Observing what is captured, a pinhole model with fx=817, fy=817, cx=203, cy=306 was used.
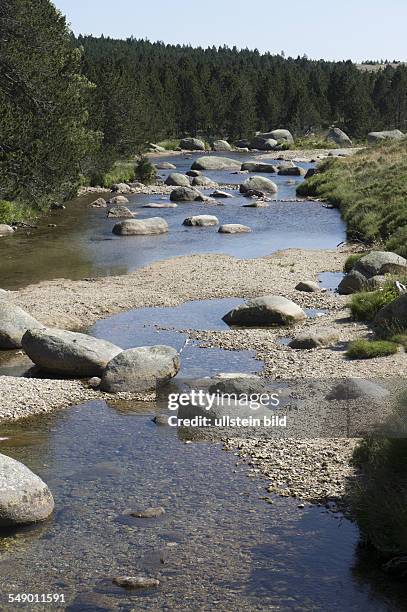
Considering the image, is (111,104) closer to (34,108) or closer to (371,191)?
(371,191)

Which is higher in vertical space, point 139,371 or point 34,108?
point 34,108

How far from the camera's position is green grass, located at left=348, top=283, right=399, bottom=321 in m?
24.4

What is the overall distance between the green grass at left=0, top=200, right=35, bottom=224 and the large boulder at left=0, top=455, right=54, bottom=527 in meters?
31.2

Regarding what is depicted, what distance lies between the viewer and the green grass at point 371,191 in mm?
37531

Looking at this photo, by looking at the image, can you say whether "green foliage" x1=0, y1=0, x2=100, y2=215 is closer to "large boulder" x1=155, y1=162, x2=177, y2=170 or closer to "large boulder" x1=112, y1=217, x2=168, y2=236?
"large boulder" x1=112, y1=217, x2=168, y2=236

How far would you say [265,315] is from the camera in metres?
25.1

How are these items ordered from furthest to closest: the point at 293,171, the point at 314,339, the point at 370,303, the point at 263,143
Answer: the point at 263,143 → the point at 293,171 → the point at 370,303 → the point at 314,339

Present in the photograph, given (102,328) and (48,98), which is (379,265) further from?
(48,98)

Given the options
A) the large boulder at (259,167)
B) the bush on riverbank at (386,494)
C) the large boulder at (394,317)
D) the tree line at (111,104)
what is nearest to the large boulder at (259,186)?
the tree line at (111,104)

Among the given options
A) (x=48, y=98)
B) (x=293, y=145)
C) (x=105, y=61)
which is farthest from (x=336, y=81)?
(x=48, y=98)

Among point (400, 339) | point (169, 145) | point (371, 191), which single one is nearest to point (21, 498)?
point (400, 339)

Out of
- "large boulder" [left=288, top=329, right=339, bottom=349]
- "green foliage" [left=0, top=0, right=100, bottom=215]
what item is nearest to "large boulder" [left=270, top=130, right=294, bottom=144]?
"green foliage" [left=0, top=0, right=100, bottom=215]

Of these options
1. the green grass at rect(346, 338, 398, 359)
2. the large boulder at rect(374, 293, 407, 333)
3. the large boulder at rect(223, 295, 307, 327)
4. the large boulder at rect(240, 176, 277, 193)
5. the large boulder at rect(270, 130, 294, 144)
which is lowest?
the large boulder at rect(223, 295, 307, 327)

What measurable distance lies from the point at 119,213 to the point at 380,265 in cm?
2351
